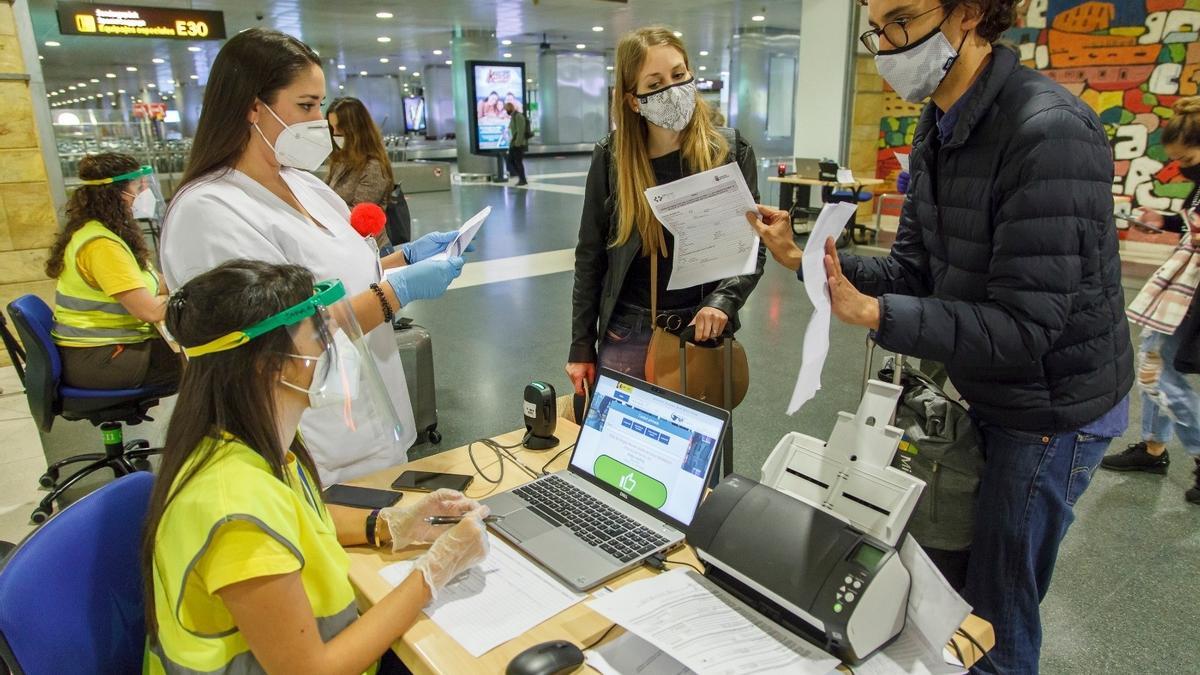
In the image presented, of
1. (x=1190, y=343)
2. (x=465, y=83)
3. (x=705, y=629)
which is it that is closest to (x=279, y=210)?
(x=705, y=629)

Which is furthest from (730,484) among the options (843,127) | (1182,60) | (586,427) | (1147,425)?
(843,127)

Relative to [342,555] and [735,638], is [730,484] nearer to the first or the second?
[735,638]

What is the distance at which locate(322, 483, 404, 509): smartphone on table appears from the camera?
1540 millimetres

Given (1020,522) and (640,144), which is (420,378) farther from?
(1020,522)

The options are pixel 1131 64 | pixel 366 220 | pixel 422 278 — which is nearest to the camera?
pixel 422 278

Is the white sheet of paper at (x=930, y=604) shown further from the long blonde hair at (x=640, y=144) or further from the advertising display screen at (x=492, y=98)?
the advertising display screen at (x=492, y=98)

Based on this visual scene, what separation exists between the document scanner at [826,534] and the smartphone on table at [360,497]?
0.71m

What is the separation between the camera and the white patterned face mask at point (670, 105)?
190 cm

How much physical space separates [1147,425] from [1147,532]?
0.64 metres

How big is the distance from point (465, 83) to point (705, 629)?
15104 mm

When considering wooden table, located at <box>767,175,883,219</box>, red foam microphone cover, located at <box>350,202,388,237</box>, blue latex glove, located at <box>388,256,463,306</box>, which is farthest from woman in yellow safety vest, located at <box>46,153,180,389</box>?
wooden table, located at <box>767,175,883,219</box>

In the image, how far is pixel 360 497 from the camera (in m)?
1.56

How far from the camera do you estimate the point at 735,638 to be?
1078 millimetres

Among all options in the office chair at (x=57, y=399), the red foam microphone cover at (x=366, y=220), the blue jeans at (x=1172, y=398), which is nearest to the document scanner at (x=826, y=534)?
the red foam microphone cover at (x=366, y=220)
